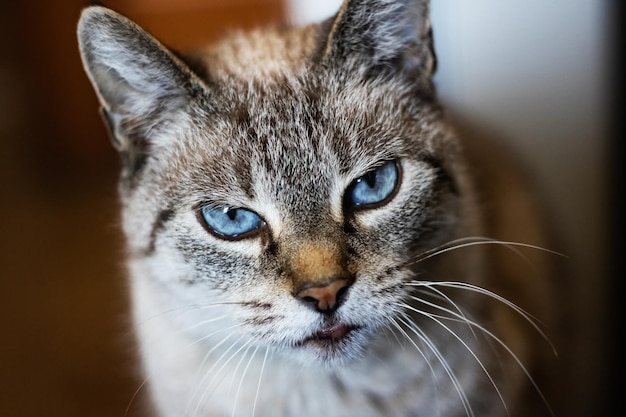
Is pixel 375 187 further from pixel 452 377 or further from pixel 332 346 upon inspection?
pixel 452 377

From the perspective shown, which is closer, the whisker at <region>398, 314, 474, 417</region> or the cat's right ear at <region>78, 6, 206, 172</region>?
the cat's right ear at <region>78, 6, 206, 172</region>

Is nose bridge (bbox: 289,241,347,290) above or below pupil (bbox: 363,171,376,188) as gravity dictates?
below

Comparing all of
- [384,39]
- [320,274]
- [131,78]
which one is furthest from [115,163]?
[320,274]

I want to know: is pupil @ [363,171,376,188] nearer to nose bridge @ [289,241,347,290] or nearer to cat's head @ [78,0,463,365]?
cat's head @ [78,0,463,365]

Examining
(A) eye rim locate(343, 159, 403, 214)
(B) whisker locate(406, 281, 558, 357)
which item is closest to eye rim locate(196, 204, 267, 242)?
(A) eye rim locate(343, 159, 403, 214)

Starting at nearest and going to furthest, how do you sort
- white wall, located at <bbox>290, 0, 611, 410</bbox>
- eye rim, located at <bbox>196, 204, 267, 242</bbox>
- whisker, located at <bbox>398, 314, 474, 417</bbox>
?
eye rim, located at <bbox>196, 204, 267, 242</bbox>, whisker, located at <bbox>398, 314, 474, 417</bbox>, white wall, located at <bbox>290, 0, 611, 410</bbox>

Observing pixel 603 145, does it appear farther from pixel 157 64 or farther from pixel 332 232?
pixel 157 64
